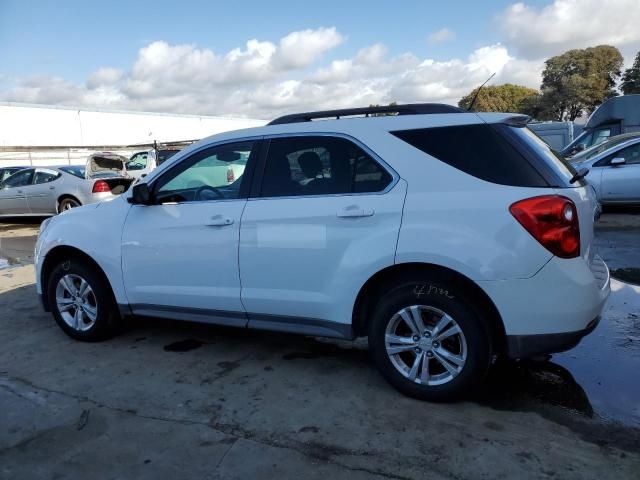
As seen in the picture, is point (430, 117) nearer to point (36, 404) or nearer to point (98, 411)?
point (98, 411)

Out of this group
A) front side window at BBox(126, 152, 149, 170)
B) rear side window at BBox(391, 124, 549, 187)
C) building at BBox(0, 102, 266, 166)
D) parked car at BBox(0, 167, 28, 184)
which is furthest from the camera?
building at BBox(0, 102, 266, 166)

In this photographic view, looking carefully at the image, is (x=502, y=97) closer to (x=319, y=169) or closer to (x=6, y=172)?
(x=6, y=172)

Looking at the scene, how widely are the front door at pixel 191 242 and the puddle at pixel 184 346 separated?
37cm

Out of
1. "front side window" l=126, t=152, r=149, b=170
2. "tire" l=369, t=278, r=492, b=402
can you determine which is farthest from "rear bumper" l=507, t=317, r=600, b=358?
"front side window" l=126, t=152, r=149, b=170

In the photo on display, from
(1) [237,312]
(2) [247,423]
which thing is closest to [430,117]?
(1) [237,312]

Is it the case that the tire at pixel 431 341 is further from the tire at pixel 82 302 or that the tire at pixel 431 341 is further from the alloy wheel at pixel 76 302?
the alloy wheel at pixel 76 302

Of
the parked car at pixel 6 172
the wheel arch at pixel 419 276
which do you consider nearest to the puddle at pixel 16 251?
the parked car at pixel 6 172

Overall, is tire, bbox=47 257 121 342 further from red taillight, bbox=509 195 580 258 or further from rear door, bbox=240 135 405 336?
red taillight, bbox=509 195 580 258

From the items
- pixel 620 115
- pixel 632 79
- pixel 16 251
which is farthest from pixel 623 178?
pixel 632 79

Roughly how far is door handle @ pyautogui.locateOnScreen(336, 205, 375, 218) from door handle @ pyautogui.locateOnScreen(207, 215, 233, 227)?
86cm

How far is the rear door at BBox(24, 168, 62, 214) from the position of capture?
1316cm

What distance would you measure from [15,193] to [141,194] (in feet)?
37.0

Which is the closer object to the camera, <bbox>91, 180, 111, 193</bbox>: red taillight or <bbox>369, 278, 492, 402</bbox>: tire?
<bbox>369, 278, 492, 402</bbox>: tire

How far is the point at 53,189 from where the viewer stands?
1311 cm
